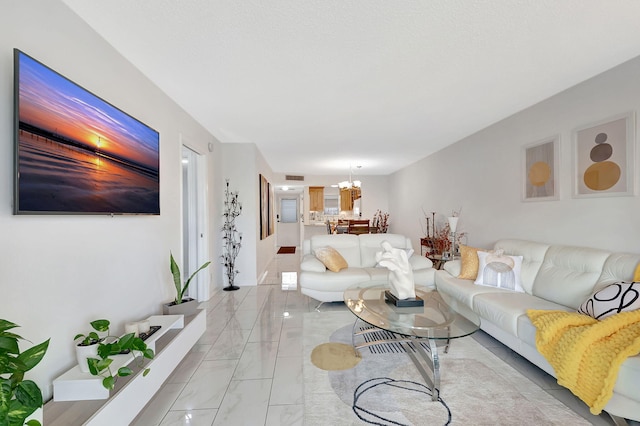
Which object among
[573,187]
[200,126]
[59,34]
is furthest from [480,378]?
[200,126]

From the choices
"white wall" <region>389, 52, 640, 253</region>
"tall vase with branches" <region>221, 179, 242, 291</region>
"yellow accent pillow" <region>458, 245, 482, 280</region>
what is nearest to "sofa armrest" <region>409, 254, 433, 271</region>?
"yellow accent pillow" <region>458, 245, 482, 280</region>

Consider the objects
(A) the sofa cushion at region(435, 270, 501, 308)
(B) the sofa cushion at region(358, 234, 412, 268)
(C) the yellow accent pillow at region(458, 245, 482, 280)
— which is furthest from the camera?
(B) the sofa cushion at region(358, 234, 412, 268)

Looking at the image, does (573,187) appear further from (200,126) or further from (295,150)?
(200,126)

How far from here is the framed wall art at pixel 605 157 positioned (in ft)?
7.33

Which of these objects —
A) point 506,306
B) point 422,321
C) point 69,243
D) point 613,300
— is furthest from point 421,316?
point 69,243

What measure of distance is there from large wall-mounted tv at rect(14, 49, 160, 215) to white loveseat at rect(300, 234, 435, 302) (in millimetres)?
2173

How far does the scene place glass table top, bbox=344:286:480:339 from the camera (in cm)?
190

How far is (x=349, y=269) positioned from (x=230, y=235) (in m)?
2.10

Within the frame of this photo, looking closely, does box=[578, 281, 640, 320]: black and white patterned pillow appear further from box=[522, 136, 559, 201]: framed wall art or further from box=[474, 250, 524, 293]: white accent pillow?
box=[522, 136, 559, 201]: framed wall art

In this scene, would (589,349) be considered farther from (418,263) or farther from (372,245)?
(372,245)

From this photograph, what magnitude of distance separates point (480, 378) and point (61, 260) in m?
2.88

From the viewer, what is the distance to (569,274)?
2.42 m

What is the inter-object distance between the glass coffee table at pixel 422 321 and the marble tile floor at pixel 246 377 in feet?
2.08

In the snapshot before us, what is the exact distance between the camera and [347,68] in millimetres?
2258
